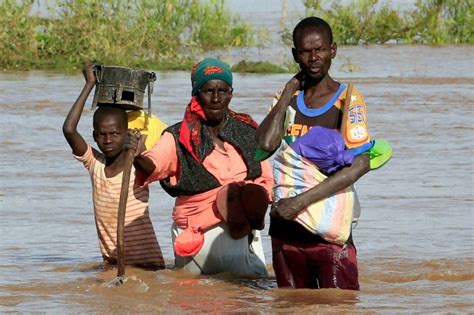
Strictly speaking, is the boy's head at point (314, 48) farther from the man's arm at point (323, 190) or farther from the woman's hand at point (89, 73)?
the woman's hand at point (89, 73)

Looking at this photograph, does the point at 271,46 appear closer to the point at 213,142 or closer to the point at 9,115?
the point at 9,115

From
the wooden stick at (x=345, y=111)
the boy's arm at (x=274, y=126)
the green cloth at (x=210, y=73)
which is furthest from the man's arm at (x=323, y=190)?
the green cloth at (x=210, y=73)

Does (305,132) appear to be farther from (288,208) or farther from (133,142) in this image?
(133,142)

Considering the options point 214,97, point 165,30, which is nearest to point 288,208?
point 214,97

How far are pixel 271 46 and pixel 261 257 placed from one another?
1808cm

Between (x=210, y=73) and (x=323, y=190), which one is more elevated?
(x=210, y=73)

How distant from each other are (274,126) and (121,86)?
1.26 metres

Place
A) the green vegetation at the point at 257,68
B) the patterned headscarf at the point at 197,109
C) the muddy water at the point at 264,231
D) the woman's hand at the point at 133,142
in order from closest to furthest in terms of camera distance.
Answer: the woman's hand at the point at 133,142 → the patterned headscarf at the point at 197,109 → the muddy water at the point at 264,231 → the green vegetation at the point at 257,68

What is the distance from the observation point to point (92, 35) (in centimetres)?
2036

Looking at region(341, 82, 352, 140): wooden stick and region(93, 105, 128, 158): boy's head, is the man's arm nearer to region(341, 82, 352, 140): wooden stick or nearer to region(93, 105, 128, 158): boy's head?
region(341, 82, 352, 140): wooden stick

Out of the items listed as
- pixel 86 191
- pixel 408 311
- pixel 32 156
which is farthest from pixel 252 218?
pixel 32 156

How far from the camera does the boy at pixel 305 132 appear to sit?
5195mm

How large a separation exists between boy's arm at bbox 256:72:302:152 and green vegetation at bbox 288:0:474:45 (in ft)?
60.6

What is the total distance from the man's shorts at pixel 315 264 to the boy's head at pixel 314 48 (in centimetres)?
73
